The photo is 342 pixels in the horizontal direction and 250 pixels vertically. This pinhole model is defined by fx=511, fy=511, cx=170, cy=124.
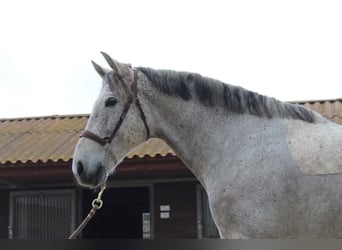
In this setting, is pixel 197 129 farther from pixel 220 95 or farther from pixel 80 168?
pixel 80 168

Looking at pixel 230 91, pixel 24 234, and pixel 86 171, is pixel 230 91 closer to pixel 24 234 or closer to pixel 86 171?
pixel 86 171

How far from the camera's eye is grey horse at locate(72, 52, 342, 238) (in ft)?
8.20

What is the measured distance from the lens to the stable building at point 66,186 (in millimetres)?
6805

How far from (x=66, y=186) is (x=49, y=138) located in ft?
2.64

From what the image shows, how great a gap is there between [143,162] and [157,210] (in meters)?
1.51

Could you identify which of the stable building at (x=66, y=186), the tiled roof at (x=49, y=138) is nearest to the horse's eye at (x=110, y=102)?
the tiled roof at (x=49, y=138)

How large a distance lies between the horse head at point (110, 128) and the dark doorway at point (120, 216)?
20.4ft

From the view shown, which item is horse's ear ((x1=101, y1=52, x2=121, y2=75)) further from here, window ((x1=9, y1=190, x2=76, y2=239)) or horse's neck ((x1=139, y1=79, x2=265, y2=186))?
window ((x1=9, y1=190, x2=76, y2=239))

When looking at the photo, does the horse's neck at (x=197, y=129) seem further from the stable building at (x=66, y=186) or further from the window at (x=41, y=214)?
the window at (x=41, y=214)

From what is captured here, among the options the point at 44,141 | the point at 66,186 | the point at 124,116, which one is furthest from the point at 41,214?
the point at 124,116

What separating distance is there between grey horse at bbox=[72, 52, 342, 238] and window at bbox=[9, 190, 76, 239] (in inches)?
207

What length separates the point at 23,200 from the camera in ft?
26.8

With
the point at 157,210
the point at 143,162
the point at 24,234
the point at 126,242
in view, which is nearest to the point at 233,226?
the point at 126,242

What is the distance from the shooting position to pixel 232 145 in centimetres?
282
